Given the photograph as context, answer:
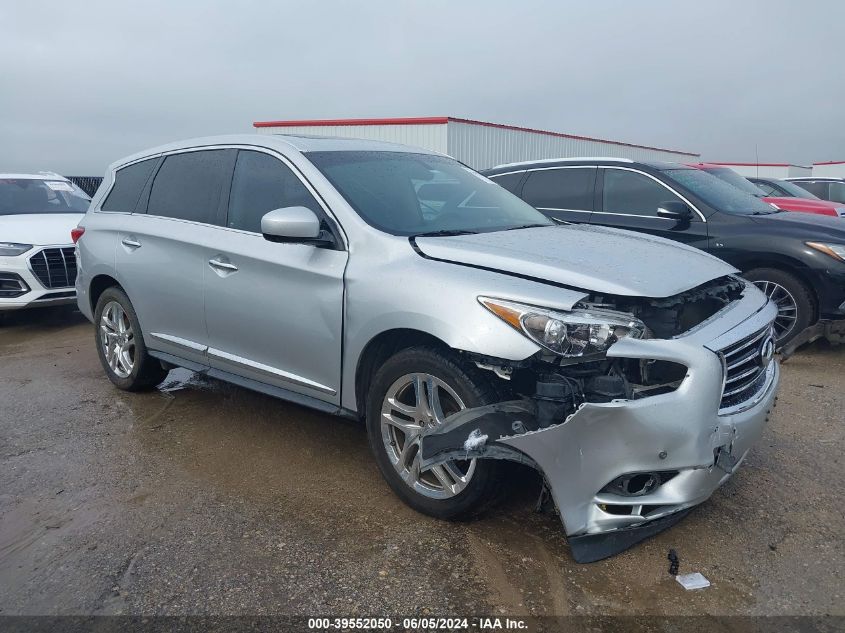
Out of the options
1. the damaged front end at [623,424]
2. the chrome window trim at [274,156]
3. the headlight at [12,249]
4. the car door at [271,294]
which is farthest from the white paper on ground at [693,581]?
the headlight at [12,249]

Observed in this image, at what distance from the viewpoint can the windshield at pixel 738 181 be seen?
28.7 feet

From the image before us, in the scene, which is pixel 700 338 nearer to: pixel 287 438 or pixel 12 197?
pixel 287 438

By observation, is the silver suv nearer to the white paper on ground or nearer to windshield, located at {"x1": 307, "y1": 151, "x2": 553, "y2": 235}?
windshield, located at {"x1": 307, "y1": 151, "x2": 553, "y2": 235}

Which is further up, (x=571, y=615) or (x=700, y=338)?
(x=700, y=338)

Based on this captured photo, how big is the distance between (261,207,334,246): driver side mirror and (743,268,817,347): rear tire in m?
4.24

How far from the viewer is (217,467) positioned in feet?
13.7

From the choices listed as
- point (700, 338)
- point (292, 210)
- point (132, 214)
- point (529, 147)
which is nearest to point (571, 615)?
point (700, 338)

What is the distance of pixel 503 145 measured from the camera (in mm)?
20062

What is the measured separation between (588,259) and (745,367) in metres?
0.83

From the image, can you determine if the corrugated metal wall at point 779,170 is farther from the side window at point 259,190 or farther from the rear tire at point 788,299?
the side window at point 259,190

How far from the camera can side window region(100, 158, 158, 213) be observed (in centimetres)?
531

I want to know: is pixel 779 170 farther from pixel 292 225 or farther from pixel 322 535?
pixel 322 535

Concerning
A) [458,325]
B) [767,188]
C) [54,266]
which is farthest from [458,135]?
[458,325]

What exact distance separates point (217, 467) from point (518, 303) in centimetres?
215
